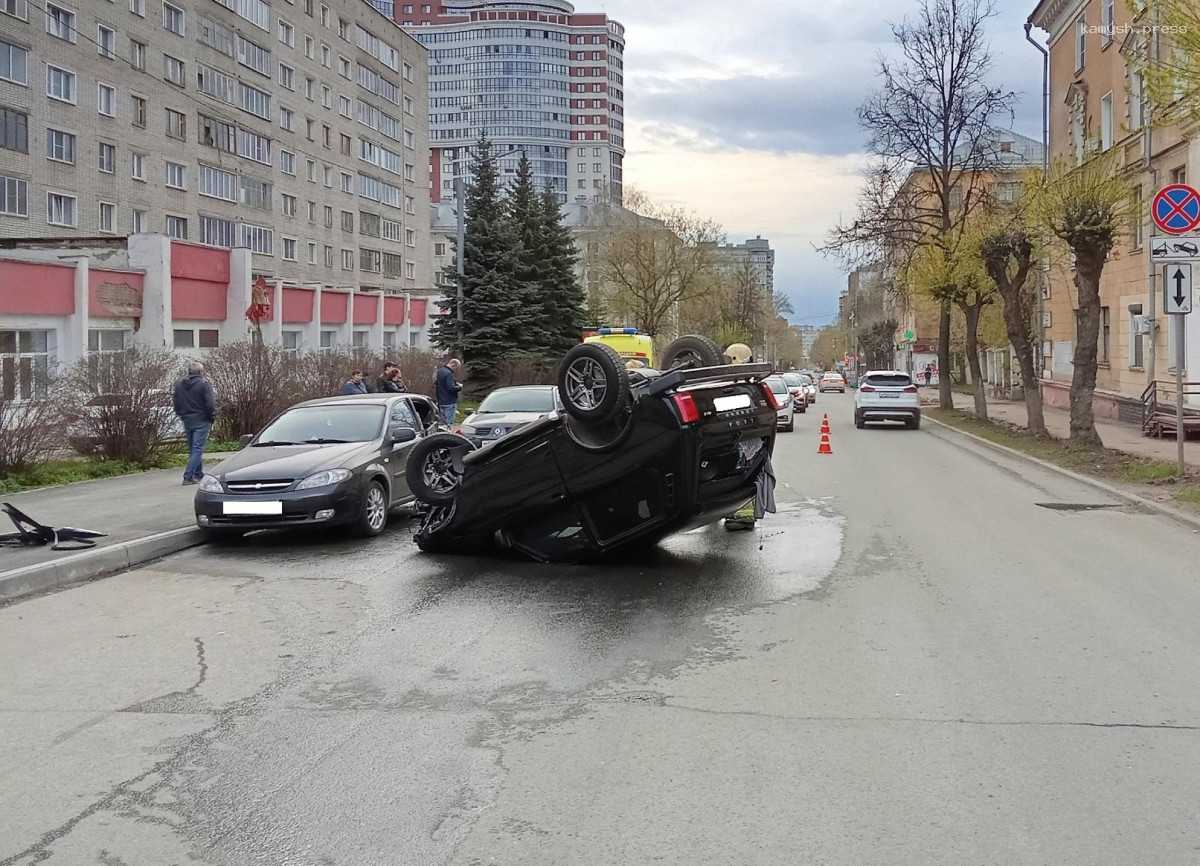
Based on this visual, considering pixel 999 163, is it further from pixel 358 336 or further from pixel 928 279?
pixel 358 336

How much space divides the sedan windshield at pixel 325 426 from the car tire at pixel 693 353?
3306 mm

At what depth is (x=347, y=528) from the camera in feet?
40.5

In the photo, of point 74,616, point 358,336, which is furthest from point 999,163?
point 74,616

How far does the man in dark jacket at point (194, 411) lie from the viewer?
15578mm

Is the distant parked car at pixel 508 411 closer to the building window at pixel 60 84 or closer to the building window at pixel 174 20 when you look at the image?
the building window at pixel 60 84

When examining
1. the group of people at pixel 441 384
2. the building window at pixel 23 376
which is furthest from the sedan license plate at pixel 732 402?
the group of people at pixel 441 384

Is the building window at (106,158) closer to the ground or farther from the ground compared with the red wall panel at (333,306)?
farther from the ground

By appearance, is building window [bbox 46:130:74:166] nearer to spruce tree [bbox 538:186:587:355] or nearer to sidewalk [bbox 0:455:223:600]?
spruce tree [bbox 538:186:587:355]

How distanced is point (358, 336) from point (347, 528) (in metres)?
42.2

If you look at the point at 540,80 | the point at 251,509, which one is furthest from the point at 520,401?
the point at 540,80

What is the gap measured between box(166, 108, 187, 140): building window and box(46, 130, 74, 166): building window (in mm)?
7331

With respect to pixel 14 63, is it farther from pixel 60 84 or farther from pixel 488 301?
pixel 488 301

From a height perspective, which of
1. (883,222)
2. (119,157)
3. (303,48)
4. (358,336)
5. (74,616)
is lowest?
(74,616)

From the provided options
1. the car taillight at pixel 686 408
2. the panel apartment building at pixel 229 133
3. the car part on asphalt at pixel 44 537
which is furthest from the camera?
the panel apartment building at pixel 229 133
